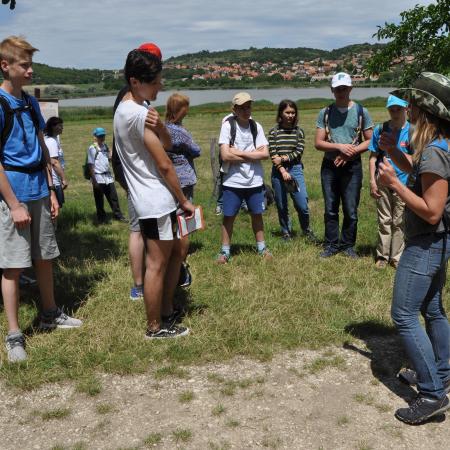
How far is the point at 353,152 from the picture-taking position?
5656mm

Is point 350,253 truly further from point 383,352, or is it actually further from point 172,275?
point 172,275

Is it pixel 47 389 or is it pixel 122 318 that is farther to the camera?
pixel 122 318

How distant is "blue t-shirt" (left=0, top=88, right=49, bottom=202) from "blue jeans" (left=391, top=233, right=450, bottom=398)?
268 cm

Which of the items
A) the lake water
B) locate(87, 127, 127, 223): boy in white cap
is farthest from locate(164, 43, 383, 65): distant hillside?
locate(87, 127, 127, 223): boy in white cap

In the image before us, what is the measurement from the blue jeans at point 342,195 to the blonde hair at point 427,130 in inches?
118

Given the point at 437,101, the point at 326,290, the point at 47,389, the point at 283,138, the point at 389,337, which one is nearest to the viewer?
the point at 437,101

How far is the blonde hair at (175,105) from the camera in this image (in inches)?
205

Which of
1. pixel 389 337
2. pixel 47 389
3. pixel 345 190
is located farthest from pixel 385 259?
pixel 47 389

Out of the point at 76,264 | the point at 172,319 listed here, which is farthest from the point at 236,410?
the point at 76,264

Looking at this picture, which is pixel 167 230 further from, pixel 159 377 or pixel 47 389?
pixel 47 389

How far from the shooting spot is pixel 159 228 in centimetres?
367


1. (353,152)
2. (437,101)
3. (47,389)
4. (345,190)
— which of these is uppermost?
(437,101)

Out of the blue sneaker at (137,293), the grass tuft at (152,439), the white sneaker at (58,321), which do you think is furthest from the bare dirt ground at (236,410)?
the blue sneaker at (137,293)

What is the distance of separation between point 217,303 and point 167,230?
4.22ft
